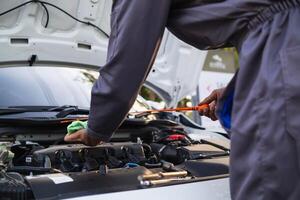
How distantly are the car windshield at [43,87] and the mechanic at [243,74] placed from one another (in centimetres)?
141

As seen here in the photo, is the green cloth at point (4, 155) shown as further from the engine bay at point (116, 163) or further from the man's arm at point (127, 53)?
the man's arm at point (127, 53)

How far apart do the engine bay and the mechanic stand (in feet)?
0.97

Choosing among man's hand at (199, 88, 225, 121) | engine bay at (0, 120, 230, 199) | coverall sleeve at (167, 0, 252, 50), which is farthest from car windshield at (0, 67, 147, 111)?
coverall sleeve at (167, 0, 252, 50)

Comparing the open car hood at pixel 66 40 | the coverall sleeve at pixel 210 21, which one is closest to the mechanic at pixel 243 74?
the coverall sleeve at pixel 210 21

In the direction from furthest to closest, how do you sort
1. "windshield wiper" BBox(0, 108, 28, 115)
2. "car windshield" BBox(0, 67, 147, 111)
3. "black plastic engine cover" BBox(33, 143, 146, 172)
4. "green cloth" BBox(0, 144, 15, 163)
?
"car windshield" BBox(0, 67, 147, 111)
"windshield wiper" BBox(0, 108, 28, 115)
"black plastic engine cover" BBox(33, 143, 146, 172)
"green cloth" BBox(0, 144, 15, 163)

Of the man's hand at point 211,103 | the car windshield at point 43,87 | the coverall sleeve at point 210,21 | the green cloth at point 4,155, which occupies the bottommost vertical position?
the green cloth at point 4,155

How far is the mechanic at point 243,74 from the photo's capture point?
1.19 metres

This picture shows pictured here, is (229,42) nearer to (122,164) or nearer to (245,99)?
(245,99)

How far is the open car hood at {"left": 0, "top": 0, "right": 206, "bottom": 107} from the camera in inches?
107

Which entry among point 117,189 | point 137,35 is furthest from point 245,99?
point 117,189

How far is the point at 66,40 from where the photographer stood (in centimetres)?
291

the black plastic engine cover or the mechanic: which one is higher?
the mechanic

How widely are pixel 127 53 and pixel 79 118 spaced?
123 cm

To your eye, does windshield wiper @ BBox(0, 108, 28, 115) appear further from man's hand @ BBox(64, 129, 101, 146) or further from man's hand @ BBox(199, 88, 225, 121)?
man's hand @ BBox(199, 88, 225, 121)
